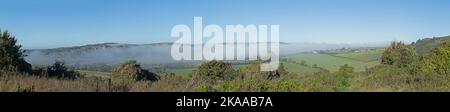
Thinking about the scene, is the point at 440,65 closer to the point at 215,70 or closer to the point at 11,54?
the point at 215,70

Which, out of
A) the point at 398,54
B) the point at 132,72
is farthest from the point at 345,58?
the point at 132,72

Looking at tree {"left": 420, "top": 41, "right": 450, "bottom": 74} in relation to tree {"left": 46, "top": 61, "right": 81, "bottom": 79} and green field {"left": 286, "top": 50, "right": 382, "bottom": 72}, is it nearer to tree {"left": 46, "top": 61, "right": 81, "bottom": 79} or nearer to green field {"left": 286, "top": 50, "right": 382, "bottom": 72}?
tree {"left": 46, "top": 61, "right": 81, "bottom": 79}

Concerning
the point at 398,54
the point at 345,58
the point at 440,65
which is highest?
the point at 398,54

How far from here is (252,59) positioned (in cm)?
2222

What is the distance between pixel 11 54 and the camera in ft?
59.5

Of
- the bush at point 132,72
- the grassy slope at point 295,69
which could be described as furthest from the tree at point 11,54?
the grassy slope at point 295,69

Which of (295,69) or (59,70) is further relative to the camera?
(295,69)

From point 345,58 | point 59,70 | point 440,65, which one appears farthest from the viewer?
point 345,58

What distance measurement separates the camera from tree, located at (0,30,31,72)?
16.7 metres

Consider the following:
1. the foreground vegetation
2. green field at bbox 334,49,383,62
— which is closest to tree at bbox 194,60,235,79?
the foreground vegetation

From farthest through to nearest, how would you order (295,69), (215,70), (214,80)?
(295,69), (215,70), (214,80)

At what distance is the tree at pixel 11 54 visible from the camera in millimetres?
16688
